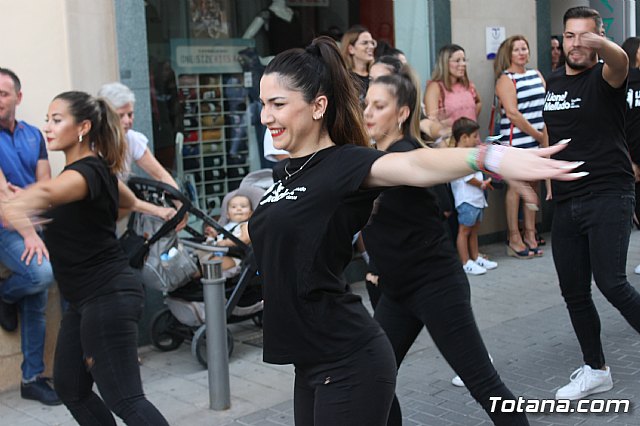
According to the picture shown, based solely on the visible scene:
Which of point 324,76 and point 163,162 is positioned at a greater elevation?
point 324,76

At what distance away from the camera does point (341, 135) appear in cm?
335

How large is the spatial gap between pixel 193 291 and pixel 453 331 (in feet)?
8.85

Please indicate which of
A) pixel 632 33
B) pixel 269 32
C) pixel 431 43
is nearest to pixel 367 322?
pixel 269 32

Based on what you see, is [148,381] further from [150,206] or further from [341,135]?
[341,135]

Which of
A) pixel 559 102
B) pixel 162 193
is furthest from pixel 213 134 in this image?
pixel 559 102

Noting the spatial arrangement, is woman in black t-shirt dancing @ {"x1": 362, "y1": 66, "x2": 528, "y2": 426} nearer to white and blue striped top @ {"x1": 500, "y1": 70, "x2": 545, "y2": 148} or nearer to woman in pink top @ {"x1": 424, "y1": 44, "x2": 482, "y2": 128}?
woman in pink top @ {"x1": 424, "y1": 44, "x2": 482, "y2": 128}

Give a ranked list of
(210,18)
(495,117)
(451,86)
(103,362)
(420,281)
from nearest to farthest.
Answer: (103,362) < (420,281) < (210,18) < (451,86) < (495,117)

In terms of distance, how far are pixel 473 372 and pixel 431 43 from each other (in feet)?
20.1

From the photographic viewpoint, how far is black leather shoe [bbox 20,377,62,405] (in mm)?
5930

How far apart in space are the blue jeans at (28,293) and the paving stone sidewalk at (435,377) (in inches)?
11.9

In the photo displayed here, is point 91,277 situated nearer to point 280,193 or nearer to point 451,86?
point 280,193

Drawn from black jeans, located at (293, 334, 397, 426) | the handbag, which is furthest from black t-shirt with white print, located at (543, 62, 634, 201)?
the handbag

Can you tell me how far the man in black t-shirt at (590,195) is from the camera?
5.30 m

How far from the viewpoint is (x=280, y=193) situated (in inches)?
127
